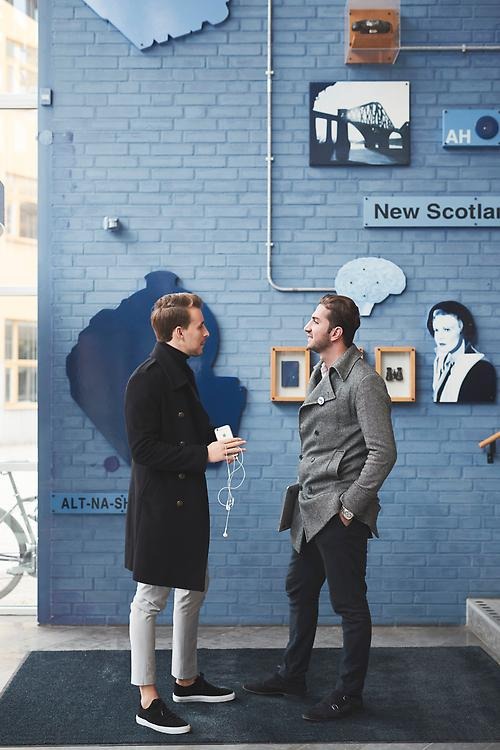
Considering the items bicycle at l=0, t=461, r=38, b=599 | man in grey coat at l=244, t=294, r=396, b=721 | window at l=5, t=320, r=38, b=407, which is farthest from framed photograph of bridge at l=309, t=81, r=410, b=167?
bicycle at l=0, t=461, r=38, b=599

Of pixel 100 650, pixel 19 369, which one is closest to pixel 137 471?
pixel 100 650

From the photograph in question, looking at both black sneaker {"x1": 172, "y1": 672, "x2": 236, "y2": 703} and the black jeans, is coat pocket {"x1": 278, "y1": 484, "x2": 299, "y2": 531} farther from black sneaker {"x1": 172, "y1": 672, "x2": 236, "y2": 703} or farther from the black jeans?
black sneaker {"x1": 172, "y1": 672, "x2": 236, "y2": 703}

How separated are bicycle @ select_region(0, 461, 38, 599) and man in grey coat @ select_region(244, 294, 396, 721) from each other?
2.01 metres

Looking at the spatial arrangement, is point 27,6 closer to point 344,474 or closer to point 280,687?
point 344,474

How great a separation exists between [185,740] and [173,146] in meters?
2.93

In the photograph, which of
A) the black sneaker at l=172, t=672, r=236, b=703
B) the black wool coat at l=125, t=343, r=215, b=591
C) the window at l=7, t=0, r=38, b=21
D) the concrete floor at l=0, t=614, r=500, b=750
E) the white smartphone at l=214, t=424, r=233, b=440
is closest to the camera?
the black wool coat at l=125, t=343, r=215, b=591

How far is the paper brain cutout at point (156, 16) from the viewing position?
14.6 ft

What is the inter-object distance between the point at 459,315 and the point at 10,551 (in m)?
2.80

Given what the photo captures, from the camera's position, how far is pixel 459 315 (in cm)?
446

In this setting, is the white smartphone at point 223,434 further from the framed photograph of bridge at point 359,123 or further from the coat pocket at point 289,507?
the framed photograph of bridge at point 359,123

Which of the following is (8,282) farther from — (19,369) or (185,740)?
(185,740)

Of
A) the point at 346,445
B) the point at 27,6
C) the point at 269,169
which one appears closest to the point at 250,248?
the point at 269,169

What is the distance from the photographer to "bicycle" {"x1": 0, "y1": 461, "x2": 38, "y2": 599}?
15.5 ft

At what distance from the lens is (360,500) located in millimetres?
3057
